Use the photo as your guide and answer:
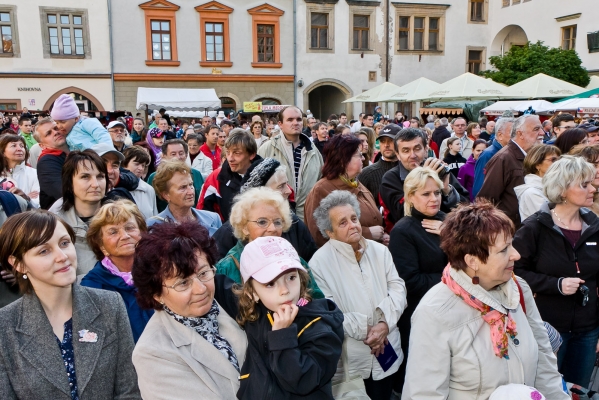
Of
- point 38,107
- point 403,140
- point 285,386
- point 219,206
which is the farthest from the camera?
point 38,107

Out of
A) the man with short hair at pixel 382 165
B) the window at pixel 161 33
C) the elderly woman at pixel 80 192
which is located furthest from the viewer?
the window at pixel 161 33

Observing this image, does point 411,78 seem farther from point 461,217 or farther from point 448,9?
point 461,217

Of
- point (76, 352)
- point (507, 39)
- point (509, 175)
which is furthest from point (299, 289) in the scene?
point (507, 39)

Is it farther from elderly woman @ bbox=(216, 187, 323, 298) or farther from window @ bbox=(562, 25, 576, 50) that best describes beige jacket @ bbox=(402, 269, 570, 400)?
window @ bbox=(562, 25, 576, 50)

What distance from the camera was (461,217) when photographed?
2.34 metres

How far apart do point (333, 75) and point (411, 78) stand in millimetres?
4484

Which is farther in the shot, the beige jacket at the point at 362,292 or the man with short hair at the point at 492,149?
the man with short hair at the point at 492,149

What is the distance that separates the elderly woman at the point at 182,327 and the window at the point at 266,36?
2381cm

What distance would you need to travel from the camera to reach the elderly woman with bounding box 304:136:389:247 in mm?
3982

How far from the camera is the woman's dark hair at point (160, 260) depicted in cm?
201

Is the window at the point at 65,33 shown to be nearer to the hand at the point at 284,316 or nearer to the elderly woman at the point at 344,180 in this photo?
the elderly woman at the point at 344,180

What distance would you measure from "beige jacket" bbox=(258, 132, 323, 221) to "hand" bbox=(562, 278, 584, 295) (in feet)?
9.37

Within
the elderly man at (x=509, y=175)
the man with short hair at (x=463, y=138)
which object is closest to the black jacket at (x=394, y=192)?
the elderly man at (x=509, y=175)

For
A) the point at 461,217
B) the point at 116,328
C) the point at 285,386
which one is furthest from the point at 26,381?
the point at 461,217
